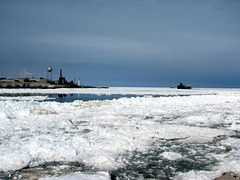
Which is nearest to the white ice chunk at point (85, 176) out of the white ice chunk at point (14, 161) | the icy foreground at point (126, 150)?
the icy foreground at point (126, 150)

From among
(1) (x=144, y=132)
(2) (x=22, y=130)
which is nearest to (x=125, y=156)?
(1) (x=144, y=132)

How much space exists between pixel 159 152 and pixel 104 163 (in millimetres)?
857

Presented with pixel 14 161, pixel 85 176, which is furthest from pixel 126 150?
pixel 14 161

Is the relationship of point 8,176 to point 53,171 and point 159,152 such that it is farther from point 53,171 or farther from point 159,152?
point 159,152

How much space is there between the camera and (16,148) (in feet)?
10.9

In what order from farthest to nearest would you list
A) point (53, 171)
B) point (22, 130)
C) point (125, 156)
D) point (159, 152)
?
point (22, 130)
point (159, 152)
point (125, 156)
point (53, 171)

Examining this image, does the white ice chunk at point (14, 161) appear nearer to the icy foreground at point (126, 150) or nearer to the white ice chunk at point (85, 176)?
the icy foreground at point (126, 150)

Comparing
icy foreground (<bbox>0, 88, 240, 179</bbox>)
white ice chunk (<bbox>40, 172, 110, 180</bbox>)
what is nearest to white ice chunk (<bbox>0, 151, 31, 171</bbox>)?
icy foreground (<bbox>0, 88, 240, 179</bbox>)

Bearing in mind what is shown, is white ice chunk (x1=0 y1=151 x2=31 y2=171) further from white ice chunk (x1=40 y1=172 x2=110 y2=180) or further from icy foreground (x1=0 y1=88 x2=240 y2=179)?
white ice chunk (x1=40 y1=172 x2=110 y2=180)

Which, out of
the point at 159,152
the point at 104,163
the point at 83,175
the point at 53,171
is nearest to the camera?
the point at 83,175

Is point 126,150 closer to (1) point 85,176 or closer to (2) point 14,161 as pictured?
(1) point 85,176

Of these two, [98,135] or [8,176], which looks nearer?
[8,176]

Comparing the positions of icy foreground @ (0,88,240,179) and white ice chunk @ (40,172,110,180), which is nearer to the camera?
white ice chunk @ (40,172,110,180)

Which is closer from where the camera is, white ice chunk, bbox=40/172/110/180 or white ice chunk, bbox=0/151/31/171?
white ice chunk, bbox=40/172/110/180
